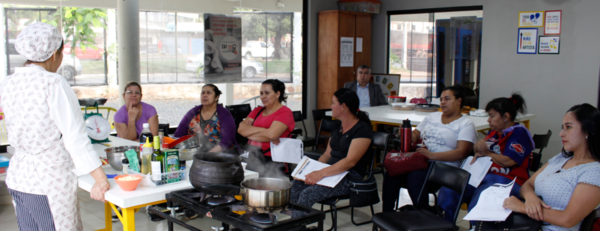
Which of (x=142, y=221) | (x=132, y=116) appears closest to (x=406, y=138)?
(x=142, y=221)

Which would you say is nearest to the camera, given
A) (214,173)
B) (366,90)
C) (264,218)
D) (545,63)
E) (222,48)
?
(264,218)

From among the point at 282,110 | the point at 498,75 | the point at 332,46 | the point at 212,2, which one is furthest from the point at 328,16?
the point at 282,110

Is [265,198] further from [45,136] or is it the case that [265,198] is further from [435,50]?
[435,50]

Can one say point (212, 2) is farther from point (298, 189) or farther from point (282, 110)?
point (298, 189)

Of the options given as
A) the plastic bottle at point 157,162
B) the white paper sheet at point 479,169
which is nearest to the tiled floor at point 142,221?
the white paper sheet at point 479,169

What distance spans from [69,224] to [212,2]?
165 inches

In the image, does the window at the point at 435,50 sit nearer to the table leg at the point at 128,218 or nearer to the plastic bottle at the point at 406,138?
the plastic bottle at the point at 406,138

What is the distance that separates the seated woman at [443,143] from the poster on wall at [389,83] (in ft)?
Result: 9.72

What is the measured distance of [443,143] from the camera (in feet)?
12.2

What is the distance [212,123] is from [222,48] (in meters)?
2.11

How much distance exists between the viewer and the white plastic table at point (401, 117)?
185 inches

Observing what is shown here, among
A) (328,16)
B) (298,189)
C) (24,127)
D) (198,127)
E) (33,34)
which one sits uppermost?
(328,16)

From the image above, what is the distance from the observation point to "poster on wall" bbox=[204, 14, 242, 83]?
5.94 metres

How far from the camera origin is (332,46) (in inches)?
272
